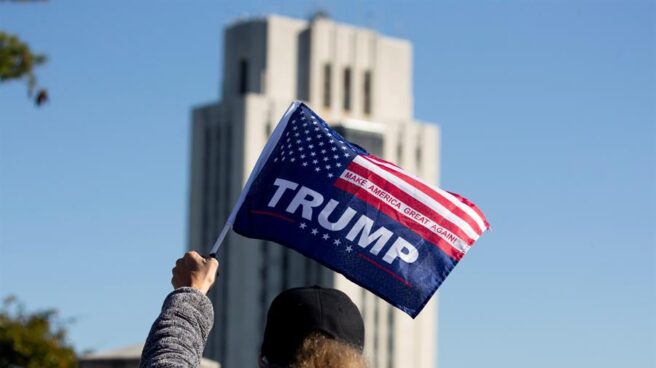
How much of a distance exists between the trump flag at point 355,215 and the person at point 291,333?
2.98 feet

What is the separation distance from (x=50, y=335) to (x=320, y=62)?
97913mm

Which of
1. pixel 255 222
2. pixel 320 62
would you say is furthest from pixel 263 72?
pixel 255 222

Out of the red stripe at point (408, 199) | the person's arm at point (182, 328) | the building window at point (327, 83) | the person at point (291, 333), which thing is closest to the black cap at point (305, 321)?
the person at point (291, 333)

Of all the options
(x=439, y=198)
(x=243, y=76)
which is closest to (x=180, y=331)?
(x=439, y=198)

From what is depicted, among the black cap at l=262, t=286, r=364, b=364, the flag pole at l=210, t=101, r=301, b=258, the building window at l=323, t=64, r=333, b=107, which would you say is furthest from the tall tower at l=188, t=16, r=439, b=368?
the black cap at l=262, t=286, r=364, b=364

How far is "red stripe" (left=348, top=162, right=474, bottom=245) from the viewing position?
6.10 metres

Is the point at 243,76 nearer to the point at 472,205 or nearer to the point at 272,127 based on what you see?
the point at 272,127

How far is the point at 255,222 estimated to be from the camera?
Answer: 243 inches

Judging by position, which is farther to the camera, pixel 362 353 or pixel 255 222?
pixel 255 222

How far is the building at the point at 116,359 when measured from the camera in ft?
69.3

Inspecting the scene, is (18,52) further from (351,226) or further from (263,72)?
(263,72)

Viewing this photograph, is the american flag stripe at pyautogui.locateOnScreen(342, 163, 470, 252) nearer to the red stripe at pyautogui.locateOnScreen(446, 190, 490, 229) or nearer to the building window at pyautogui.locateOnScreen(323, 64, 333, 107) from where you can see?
the red stripe at pyautogui.locateOnScreen(446, 190, 490, 229)

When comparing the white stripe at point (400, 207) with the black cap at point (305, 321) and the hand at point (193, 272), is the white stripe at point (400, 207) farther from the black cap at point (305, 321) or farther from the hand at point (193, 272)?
the black cap at point (305, 321)

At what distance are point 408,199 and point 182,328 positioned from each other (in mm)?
1554
